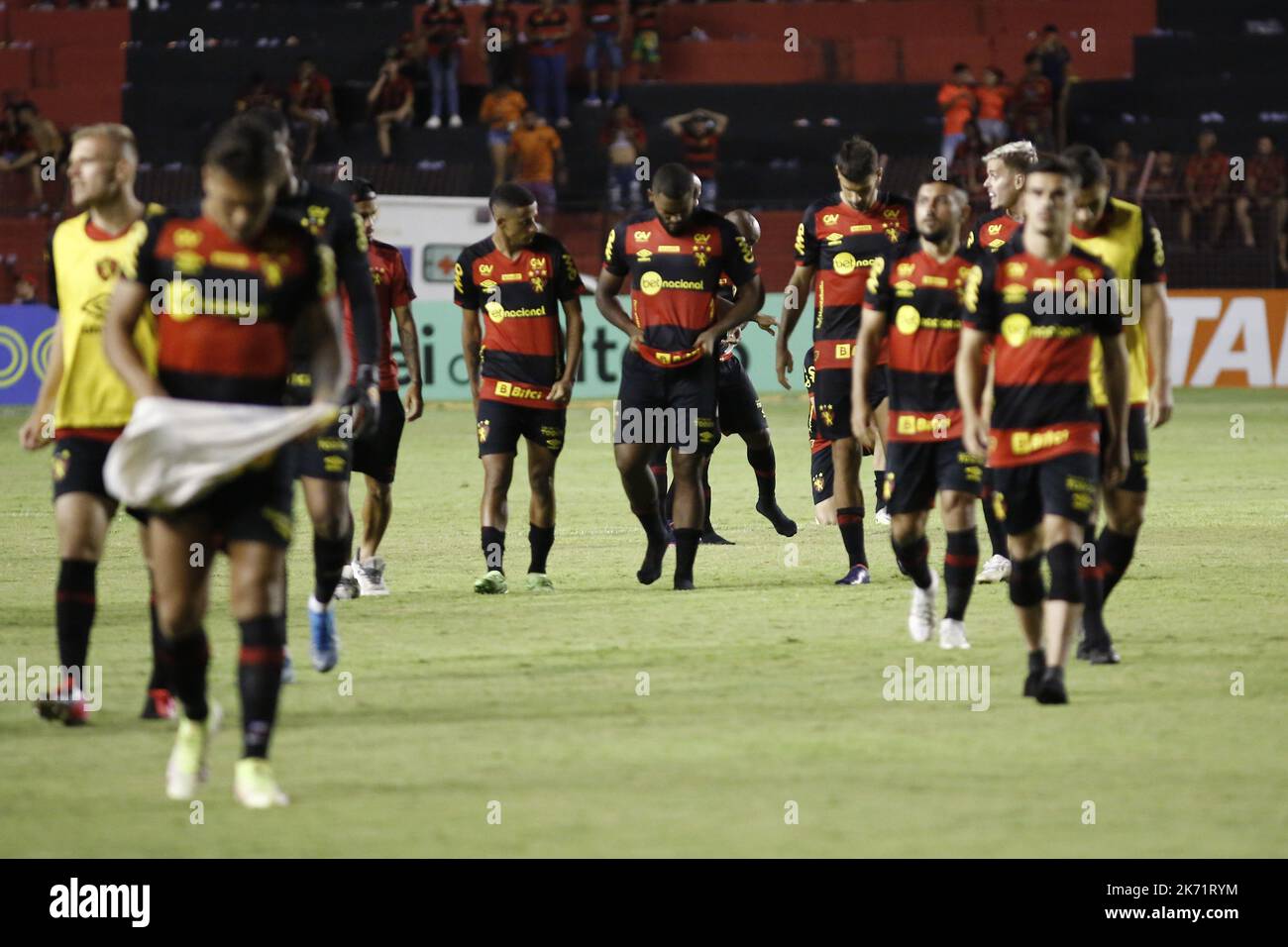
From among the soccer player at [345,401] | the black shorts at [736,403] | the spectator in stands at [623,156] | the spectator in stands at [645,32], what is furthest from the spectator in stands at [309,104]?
the soccer player at [345,401]

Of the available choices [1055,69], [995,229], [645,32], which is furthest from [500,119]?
[995,229]

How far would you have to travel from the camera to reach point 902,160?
102 ft

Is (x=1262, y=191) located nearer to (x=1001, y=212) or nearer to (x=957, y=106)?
(x=957, y=106)

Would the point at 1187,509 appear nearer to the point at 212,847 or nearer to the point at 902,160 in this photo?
the point at 212,847

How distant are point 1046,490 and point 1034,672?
2.58 ft

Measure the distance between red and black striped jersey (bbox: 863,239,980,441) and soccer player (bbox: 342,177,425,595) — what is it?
290cm

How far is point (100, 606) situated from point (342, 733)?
4087 mm

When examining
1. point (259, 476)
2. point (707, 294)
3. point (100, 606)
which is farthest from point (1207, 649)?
point (100, 606)

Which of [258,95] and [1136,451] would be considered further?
[258,95]

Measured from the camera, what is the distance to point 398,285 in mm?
12211

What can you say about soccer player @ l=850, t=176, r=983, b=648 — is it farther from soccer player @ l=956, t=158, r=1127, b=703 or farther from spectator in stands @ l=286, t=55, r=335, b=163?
→ spectator in stands @ l=286, t=55, r=335, b=163

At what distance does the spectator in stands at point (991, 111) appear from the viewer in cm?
3111

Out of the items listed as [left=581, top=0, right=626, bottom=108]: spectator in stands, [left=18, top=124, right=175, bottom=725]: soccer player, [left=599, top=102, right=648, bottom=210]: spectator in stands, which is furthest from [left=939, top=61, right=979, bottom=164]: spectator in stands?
[left=18, top=124, right=175, bottom=725]: soccer player

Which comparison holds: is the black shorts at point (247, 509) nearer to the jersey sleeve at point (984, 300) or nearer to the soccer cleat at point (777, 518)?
the jersey sleeve at point (984, 300)
